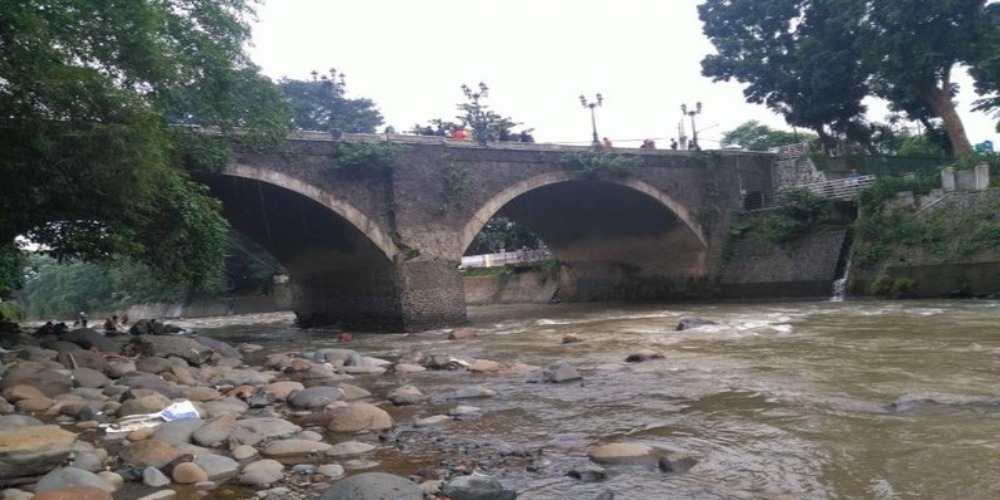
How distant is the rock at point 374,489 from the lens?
4.70 m

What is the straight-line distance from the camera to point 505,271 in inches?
1548

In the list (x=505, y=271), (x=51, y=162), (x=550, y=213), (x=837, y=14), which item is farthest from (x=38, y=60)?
(x=505, y=271)

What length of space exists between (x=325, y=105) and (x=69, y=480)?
49.7m

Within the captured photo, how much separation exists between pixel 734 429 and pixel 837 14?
25840mm

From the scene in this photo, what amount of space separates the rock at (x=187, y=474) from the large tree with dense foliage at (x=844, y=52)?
25.9m

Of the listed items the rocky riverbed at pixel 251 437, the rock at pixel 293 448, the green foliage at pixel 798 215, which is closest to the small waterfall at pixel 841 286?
the green foliage at pixel 798 215

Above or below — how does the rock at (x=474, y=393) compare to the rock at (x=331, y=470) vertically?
below

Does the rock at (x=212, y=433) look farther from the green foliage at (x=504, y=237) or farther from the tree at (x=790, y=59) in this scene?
the green foliage at (x=504, y=237)

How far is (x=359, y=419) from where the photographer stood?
746cm

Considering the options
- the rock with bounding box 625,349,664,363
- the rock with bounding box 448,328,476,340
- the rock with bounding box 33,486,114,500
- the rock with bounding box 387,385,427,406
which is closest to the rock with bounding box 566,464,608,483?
the rock with bounding box 33,486,114,500

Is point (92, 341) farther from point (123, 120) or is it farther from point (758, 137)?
point (758, 137)

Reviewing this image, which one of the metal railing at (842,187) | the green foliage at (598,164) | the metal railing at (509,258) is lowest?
the metal railing at (509,258)

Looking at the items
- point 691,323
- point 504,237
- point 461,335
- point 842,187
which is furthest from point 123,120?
point 504,237

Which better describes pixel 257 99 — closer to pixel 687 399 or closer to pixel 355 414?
pixel 355 414
